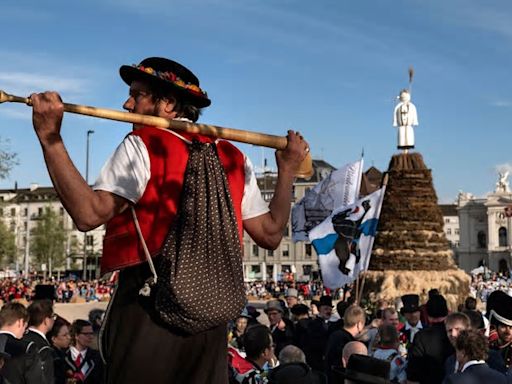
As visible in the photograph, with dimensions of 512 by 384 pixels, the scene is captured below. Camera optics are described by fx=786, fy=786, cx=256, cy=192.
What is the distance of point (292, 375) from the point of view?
5.65 meters

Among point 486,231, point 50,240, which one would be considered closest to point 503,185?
point 486,231

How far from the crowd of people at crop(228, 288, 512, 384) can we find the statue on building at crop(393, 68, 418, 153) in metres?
19.2

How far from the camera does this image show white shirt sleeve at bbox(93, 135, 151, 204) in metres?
2.90

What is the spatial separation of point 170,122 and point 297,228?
1628cm

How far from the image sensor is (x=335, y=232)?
1557cm

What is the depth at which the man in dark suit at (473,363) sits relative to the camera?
6.02m

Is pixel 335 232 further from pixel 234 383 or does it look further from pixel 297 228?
pixel 234 383

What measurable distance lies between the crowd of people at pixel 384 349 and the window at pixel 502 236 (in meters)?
132

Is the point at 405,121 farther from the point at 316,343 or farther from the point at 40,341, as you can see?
the point at 40,341

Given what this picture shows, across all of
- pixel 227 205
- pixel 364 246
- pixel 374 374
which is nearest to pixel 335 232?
pixel 364 246

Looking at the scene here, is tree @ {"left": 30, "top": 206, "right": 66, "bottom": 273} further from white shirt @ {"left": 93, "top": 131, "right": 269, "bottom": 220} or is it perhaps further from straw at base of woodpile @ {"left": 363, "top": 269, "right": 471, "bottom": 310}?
white shirt @ {"left": 93, "top": 131, "right": 269, "bottom": 220}

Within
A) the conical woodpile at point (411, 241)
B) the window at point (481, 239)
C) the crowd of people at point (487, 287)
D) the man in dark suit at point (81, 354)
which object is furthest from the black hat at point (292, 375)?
the window at point (481, 239)

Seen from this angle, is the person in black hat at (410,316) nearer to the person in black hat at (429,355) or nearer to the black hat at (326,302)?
the black hat at (326,302)

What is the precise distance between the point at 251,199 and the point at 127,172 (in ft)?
2.12
